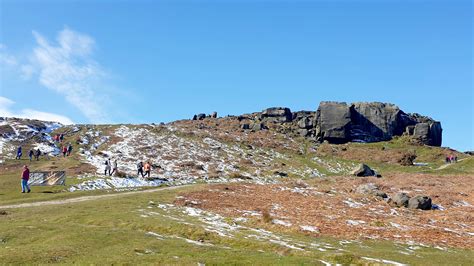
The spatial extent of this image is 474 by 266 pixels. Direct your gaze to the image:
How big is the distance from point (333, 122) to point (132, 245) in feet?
340

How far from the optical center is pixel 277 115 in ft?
459

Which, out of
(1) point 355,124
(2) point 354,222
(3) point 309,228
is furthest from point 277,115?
(3) point 309,228

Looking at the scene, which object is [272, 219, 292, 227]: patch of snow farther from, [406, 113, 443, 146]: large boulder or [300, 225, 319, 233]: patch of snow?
[406, 113, 443, 146]: large boulder

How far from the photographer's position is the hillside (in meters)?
22.8

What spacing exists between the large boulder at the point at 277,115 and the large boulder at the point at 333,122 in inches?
658

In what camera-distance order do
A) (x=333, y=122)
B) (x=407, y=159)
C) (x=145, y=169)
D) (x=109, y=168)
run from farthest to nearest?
(x=333, y=122)
(x=407, y=159)
(x=145, y=169)
(x=109, y=168)

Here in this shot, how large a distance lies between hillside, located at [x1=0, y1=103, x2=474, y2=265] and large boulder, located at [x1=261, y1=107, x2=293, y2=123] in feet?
109

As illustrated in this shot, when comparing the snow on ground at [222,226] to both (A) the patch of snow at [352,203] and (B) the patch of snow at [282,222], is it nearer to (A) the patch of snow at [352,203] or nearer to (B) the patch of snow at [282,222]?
(B) the patch of snow at [282,222]

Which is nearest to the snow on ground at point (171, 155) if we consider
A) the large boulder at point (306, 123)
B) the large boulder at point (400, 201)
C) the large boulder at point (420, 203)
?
the large boulder at point (400, 201)

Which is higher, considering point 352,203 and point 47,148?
point 47,148

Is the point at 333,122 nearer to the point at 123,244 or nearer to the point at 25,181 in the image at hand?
the point at 25,181

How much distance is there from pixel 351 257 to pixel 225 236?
26.7ft

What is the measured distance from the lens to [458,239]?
98.5 feet

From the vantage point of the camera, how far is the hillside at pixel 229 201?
22.8m
